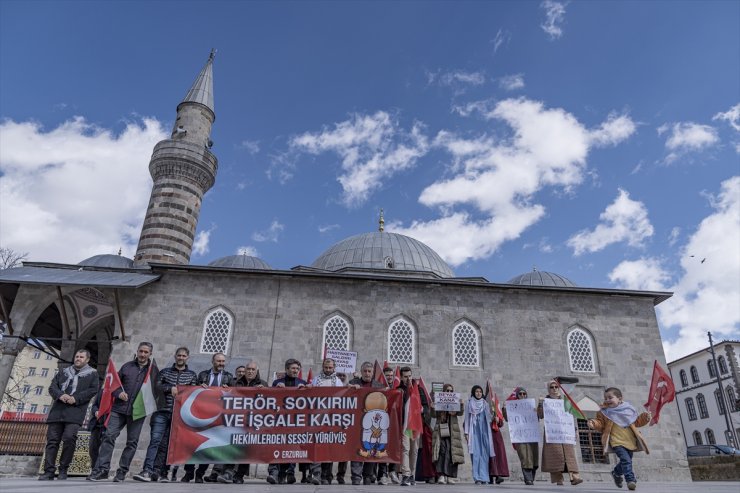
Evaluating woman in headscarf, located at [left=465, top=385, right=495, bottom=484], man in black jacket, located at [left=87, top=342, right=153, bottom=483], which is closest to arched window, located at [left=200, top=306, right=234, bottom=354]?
man in black jacket, located at [left=87, top=342, right=153, bottom=483]

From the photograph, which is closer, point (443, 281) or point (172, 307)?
point (172, 307)

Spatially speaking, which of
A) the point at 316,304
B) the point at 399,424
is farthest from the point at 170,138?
the point at 399,424

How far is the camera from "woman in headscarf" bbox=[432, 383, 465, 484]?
7.93 meters

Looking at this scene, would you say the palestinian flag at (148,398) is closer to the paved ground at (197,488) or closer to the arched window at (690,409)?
the paved ground at (197,488)

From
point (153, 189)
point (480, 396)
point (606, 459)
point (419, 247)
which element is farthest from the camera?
point (419, 247)

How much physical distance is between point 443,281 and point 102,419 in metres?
10.7

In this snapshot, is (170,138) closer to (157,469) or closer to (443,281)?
(443,281)

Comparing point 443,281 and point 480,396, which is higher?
point 443,281

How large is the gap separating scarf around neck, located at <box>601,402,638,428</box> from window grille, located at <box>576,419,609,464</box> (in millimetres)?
8523

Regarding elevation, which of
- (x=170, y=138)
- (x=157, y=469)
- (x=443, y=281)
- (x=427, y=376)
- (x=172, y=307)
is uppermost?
(x=170, y=138)

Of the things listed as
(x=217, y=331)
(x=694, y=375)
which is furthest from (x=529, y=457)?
(x=694, y=375)

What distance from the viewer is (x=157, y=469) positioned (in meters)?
6.93

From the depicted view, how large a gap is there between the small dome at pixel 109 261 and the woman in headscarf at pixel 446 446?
51.6 ft

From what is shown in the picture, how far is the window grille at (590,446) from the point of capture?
14.3m
